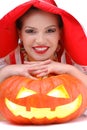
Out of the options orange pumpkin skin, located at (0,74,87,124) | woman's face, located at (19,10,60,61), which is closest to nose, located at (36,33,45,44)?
woman's face, located at (19,10,60,61)

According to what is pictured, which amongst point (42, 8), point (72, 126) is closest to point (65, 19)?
point (42, 8)

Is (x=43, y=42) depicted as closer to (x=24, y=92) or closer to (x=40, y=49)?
(x=40, y=49)

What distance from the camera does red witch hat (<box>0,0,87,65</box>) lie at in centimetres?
113

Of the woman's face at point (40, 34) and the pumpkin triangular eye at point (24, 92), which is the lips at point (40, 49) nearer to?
the woman's face at point (40, 34)

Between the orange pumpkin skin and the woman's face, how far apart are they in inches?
5.7

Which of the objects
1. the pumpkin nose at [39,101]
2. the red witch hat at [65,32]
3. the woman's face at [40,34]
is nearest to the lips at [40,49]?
the woman's face at [40,34]

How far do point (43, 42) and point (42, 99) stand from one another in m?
0.23

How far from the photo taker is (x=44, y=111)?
1022 millimetres

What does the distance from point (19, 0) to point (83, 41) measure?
0.40 m

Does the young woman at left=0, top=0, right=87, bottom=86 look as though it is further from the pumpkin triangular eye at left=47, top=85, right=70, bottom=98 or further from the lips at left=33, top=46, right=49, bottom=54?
the pumpkin triangular eye at left=47, top=85, right=70, bottom=98

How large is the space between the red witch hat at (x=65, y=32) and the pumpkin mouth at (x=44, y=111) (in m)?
0.23

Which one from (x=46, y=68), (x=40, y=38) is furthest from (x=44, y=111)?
(x=40, y=38)

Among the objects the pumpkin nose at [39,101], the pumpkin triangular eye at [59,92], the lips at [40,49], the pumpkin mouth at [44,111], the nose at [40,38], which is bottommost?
the pumpkin mouth at [44,111]

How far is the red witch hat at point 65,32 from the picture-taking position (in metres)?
1.13
